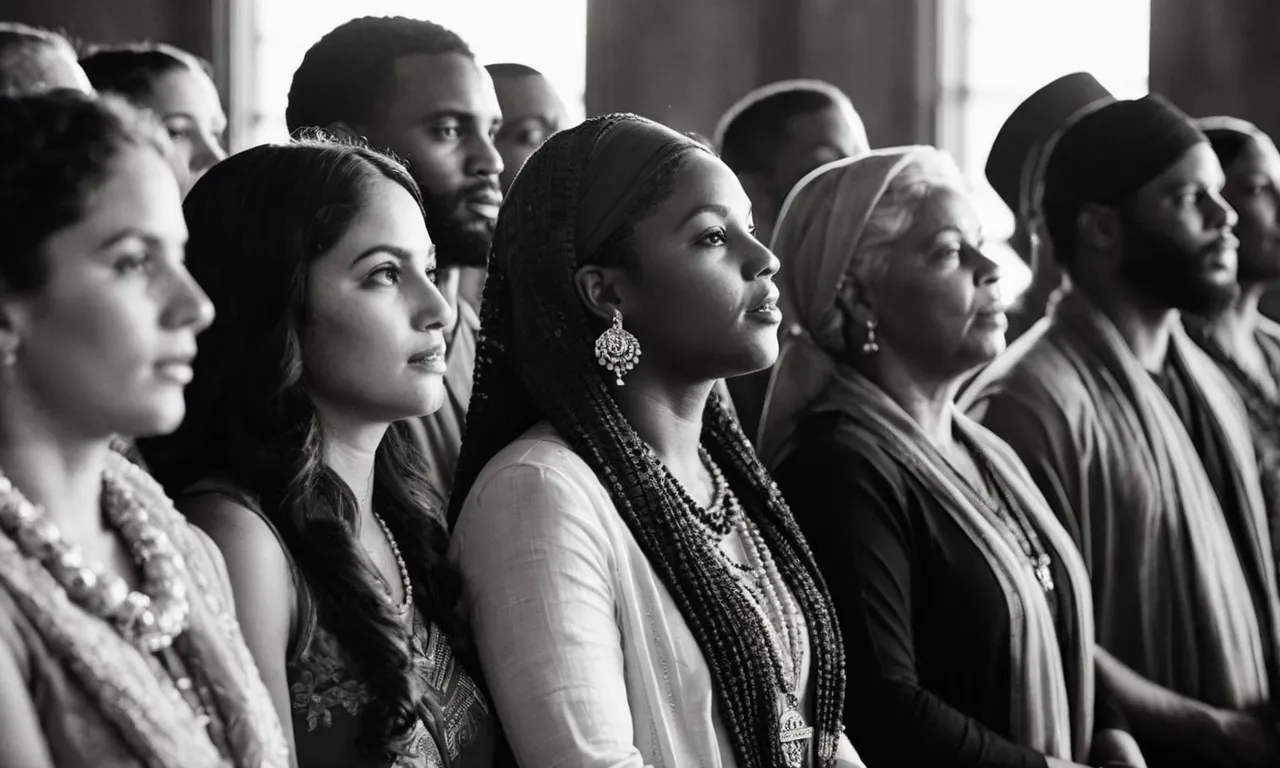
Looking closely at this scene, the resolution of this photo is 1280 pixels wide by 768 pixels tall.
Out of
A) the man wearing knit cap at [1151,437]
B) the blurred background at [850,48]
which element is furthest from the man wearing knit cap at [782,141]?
the blurred background at [850,48]

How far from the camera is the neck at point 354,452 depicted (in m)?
2.13

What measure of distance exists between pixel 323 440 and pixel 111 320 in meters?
0.57

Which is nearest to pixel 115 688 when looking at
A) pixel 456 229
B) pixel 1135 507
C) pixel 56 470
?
pixel 56 470

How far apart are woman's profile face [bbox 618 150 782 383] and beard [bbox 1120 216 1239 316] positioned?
5.16ft

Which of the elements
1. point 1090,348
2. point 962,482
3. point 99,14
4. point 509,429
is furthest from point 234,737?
point 99,14

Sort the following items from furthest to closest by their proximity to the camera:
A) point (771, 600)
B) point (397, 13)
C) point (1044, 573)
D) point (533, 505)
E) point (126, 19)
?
1. point (126, 19)
2. point (397, 13)
3. point (1044, 573)
4. point (771, 600)
5. point (533, 505)

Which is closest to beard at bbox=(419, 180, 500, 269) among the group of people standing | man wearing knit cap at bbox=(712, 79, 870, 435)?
the group of people standing

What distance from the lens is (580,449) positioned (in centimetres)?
236

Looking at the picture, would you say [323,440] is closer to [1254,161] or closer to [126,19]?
[1254,161]

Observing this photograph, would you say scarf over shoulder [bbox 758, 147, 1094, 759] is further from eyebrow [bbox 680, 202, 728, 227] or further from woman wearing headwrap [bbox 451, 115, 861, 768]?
eyebrow [bbox 680, 202, 728, 227]

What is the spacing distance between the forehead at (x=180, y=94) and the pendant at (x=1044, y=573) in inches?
74.1

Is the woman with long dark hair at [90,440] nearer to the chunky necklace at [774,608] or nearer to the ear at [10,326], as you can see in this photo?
the ear at [10,326]

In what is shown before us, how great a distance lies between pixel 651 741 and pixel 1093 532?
154cm

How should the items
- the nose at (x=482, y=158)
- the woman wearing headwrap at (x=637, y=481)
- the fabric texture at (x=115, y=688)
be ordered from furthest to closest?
1. the nose at (x=482, y=158)
2. the woman wearing headwrap at (x=637, y=481)
3. the fabric texture at (x=115, y=688)
